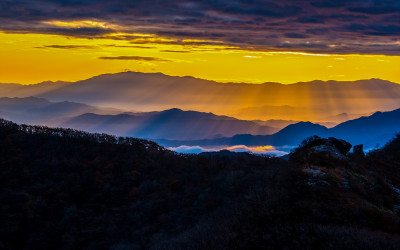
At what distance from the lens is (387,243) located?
10.1 m

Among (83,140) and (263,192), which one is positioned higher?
(83,140)

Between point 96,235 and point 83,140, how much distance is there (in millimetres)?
10157

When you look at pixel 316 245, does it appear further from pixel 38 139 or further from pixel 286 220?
pixel 38 139

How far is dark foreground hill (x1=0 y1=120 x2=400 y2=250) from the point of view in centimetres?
1183

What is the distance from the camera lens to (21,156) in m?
23.5

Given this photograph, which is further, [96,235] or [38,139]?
[38,139]

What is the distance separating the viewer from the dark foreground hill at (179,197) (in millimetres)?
11828

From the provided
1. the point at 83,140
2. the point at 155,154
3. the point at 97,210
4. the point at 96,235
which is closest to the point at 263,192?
the point at 96,235

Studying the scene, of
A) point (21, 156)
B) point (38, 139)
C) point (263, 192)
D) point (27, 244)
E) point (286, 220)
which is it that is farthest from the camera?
point (38, 139)

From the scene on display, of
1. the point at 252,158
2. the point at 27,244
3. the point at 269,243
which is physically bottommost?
the point at 27,244

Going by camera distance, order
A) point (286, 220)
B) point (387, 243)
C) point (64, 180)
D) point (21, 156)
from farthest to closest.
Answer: point (21, 156)
point (64, 180)
point (286, 220)
point (387, 243)

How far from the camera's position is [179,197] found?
19406 mm

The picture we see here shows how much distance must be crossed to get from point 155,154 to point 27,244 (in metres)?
9.66

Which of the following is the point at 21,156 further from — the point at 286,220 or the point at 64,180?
the point at 286,220
